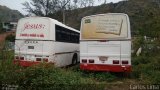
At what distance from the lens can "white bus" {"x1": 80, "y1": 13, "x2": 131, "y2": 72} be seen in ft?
46.3

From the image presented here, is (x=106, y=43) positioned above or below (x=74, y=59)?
above

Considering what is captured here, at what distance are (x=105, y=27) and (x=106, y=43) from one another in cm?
82

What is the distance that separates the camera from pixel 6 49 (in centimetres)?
989

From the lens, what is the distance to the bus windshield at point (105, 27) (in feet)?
47.0

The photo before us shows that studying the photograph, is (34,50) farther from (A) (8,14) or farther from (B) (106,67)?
(A) (8,14)

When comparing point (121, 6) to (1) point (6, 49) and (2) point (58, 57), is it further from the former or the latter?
(1) point (6, 49)

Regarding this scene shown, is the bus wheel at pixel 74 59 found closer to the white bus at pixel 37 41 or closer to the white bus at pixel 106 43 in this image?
the white bus at pixel 37 41

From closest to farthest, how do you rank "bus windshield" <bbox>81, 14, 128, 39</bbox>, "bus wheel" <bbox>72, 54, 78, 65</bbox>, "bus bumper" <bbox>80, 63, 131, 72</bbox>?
"bus bumper" <bbox>80, 63, 131, 72</bbox>, "bus windshield" <bbox>81, 14, 128, 39</bbox>, "bus wheel" <bbox>72, 54, 78, 65</bbox>

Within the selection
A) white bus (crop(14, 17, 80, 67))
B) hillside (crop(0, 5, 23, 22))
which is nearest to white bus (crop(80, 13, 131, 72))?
white bus (crop(14, 17, 80, 67))

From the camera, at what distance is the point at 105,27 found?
1455cm

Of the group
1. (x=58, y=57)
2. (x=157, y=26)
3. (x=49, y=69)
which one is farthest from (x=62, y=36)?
(x=49, y=69)

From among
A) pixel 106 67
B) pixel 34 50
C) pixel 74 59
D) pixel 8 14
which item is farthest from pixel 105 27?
pixel 8 14

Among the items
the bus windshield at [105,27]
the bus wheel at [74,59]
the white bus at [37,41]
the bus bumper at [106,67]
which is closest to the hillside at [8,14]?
the bus wheel at [74,59]

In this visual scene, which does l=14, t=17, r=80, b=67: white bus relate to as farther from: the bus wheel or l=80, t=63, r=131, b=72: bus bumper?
the bus wheel
